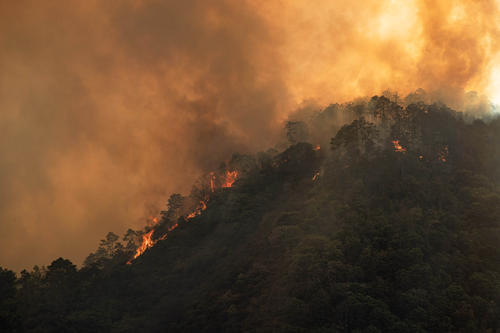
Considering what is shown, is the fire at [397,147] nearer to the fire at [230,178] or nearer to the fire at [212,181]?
the fire at [230,178]

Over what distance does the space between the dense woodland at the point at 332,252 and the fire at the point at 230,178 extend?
A: 17.5 feet

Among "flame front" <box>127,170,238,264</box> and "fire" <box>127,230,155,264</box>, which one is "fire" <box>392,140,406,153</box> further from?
"fire" <box>127,230,155,264</box>

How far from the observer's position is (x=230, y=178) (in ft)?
549

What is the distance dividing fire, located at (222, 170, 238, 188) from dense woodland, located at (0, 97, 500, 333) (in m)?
5.33

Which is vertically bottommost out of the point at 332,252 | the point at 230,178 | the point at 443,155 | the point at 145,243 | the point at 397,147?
the point at 332,252

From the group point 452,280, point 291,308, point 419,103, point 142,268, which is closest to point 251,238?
point 142,268

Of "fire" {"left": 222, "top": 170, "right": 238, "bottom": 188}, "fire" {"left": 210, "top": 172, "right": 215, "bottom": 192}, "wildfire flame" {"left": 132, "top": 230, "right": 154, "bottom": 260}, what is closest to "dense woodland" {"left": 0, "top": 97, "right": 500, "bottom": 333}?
"wildfire flame" {"left": 132, "top": 230, "right": 154, "bottom": 260}

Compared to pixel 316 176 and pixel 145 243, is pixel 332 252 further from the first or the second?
pixel 145 243

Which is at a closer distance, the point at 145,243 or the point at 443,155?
the point at 443,155

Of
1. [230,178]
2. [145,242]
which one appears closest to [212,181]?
[230,178]

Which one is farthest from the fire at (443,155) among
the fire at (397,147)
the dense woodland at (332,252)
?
the fire at (397,147)

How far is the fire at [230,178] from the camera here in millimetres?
165725

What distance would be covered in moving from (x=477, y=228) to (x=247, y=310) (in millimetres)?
48089

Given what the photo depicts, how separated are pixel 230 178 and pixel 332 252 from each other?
81.5 m
